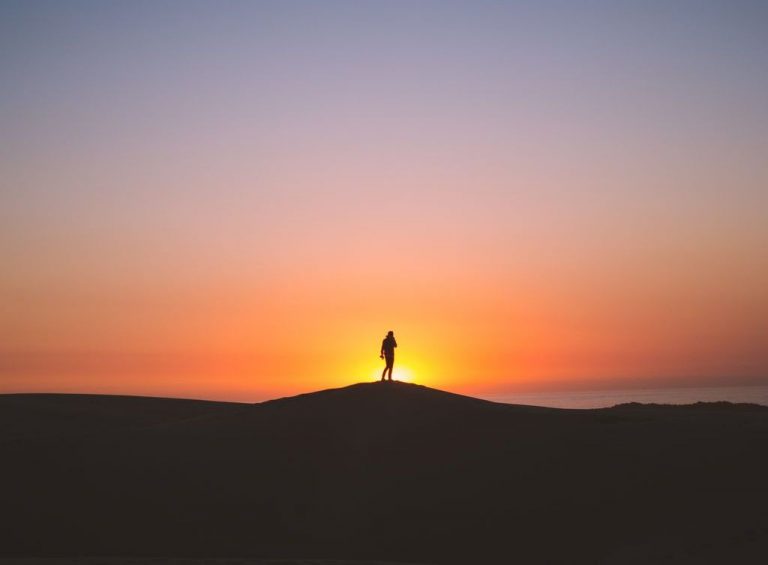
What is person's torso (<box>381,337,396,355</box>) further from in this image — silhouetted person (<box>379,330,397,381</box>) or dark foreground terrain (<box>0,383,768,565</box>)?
dark foreground terrain (<box>0,383,768,565</box>)

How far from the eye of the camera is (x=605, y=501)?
47.2 ft

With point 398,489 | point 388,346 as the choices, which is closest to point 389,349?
point 388,346

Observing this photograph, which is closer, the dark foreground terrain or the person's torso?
the dark foreground terrain

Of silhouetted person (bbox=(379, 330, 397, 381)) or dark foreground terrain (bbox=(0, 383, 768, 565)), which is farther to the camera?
silhouetted person (bbox=(379, 330, 397, 381))

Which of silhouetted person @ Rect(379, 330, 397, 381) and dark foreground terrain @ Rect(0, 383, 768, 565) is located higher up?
silhouetted person @ Rect(379, 330, 397, 381)

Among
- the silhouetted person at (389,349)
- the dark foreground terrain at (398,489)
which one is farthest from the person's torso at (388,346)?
the dark foreground terrain at (398,489)

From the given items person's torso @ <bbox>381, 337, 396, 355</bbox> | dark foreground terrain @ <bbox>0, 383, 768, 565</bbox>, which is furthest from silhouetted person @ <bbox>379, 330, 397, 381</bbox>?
dark foreground terrain @ <bbox>0, 383, 768, 565</bbox>

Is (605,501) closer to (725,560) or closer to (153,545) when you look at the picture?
(725,560)

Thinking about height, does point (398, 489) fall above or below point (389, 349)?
below

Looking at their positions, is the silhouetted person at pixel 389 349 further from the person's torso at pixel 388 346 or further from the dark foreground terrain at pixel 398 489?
the dark foreground terrain at pixel 398 489

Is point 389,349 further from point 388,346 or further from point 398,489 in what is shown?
point 398,489

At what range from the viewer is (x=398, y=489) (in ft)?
53.1

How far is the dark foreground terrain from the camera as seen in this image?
13.4 meters

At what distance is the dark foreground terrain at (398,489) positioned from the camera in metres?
13.4
